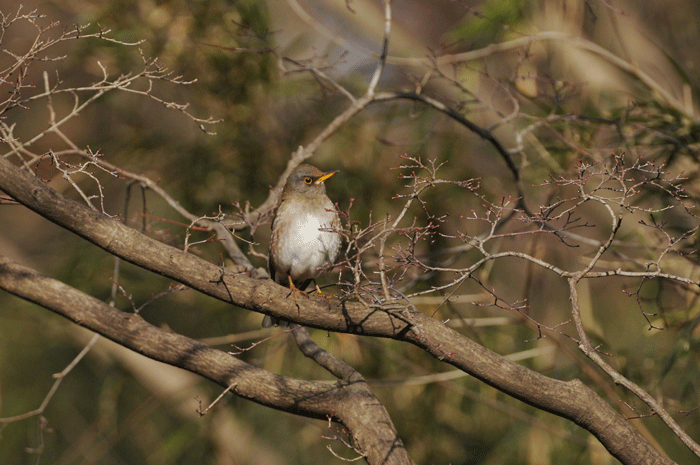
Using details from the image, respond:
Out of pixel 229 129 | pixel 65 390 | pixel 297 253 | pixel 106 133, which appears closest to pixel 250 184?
pixel 229 129

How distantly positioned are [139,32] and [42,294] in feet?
15.0

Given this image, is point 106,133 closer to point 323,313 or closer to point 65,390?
point 65,390

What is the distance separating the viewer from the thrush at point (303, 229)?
391cm

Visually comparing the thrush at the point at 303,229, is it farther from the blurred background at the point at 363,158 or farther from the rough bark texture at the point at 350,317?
the blurred background at the point at 363,158

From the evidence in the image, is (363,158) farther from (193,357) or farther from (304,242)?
(193,357)

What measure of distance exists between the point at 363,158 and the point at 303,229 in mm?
3685

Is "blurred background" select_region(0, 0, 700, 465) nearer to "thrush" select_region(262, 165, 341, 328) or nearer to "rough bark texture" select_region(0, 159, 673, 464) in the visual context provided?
"thrush" select_region(262, 165, 341, 328)

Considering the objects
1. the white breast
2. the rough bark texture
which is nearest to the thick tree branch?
the rough bark texture

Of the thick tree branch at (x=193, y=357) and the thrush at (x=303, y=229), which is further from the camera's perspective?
the thrush at (x=303, y=229)

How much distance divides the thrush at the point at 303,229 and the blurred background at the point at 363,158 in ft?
5.62

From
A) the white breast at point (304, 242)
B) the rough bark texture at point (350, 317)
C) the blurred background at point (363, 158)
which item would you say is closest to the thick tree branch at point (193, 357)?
the rough bark texture at point (350, 317)

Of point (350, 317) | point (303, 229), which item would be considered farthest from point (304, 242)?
point (350, 317)

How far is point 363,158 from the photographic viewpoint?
7469 millimetres

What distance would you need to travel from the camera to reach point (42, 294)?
3.51m
